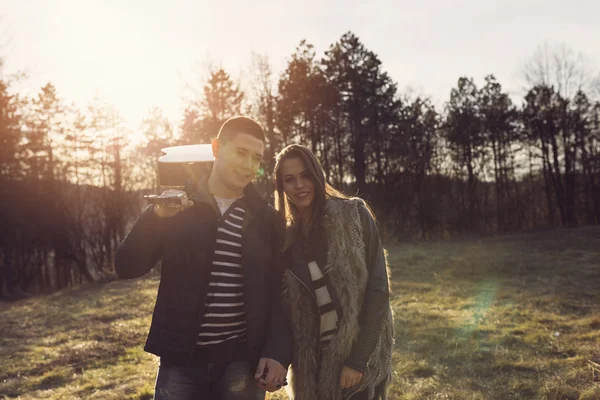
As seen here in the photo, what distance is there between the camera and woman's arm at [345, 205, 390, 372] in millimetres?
2205

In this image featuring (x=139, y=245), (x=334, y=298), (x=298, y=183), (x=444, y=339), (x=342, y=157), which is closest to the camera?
(x=139, y=245)

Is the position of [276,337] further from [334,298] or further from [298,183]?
[298,183]

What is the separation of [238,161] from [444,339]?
551cm

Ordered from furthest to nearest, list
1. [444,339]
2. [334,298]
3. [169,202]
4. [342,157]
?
[342,157] → [444,339] → [334,298] → [169,202]

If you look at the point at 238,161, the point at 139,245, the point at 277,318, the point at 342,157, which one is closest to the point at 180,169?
the point at 238,161

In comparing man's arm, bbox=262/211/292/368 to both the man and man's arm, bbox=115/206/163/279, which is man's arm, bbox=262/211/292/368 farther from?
man's arm, bbox=115/206/163/279

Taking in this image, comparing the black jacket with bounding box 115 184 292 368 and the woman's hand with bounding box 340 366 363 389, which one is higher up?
the black jacket with bounding box 115 184 292 368

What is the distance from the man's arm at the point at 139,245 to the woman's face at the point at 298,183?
790 millimetres

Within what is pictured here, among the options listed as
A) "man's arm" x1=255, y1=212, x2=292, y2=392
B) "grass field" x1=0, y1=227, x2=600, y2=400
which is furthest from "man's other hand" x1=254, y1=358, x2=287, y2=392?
"grass field" x1=0, y1=227, x2=600, y2=400

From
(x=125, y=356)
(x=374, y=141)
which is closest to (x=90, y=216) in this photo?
(x=374, y=141)

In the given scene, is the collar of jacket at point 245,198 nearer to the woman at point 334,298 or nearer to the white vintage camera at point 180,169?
the white vintage camera at point 180,169

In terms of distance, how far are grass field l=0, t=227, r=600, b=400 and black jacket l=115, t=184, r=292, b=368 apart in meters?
3.04

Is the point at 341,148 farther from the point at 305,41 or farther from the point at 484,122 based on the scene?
the point at 484,122

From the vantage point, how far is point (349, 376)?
2.18 meters
